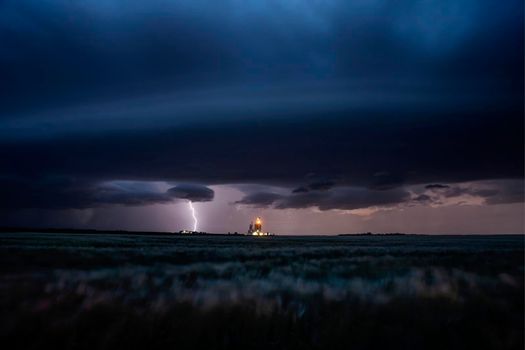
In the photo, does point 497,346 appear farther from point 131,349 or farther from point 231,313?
point 131,349

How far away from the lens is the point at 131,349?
8234mm

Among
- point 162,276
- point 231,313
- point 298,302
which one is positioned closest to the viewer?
point 231,313

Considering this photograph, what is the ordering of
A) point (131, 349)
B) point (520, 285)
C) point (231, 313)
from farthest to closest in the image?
point (520, 285)
point (231, 313)
point (131, 349)

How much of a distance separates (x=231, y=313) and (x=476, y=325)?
6209 millimetres

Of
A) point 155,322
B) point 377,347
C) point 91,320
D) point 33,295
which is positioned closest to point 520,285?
point 377,347

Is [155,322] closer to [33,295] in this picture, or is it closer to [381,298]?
[33,295]

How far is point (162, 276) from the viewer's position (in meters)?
19.8

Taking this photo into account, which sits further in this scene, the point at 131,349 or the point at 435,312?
the point at 435,312

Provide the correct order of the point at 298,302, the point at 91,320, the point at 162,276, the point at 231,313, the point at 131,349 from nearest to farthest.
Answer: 1. the point at 131,349
2. the point at 91,320
3. the point at 231,313
4. the point at 298,302
5. the point at 162,276

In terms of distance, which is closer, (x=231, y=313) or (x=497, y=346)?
(x=497, y=346)

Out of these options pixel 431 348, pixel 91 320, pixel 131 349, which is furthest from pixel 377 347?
pixel 91 320

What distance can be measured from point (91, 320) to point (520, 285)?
52.2ft

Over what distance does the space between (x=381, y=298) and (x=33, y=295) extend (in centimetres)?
1147

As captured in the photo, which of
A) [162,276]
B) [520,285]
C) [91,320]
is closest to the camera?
[91,320]
